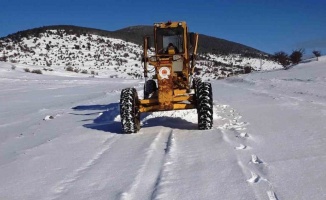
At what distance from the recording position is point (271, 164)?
555cm

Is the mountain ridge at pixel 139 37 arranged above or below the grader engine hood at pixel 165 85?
above

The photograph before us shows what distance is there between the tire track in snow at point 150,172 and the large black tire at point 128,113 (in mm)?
999

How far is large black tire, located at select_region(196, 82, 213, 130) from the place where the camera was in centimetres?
867

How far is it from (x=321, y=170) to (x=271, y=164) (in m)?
0.65

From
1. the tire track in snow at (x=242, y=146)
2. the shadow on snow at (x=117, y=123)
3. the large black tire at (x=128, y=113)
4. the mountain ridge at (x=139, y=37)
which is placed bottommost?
the shadow on snow at (x=117, y=123)

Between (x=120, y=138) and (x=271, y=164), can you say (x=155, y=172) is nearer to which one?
(x=271, y=164)

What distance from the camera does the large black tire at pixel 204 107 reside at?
341 inches

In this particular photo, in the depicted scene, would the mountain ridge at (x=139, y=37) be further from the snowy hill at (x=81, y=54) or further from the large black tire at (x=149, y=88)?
the large black tire at (x=149, y=88)

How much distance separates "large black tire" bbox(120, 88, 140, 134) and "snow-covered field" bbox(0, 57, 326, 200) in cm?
22

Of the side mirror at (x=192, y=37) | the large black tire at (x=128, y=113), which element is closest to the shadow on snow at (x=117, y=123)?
the large black tire at (x=128, y=113)

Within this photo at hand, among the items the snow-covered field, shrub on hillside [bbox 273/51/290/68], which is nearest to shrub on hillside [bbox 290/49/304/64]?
shrub on hillside [bbox 273/51/290/68]

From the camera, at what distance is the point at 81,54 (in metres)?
54.7

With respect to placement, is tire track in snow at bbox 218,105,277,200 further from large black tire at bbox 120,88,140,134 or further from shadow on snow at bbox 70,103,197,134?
large black tire at bbox 120,88,140,134

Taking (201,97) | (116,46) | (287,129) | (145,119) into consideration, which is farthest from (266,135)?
(116,46)
